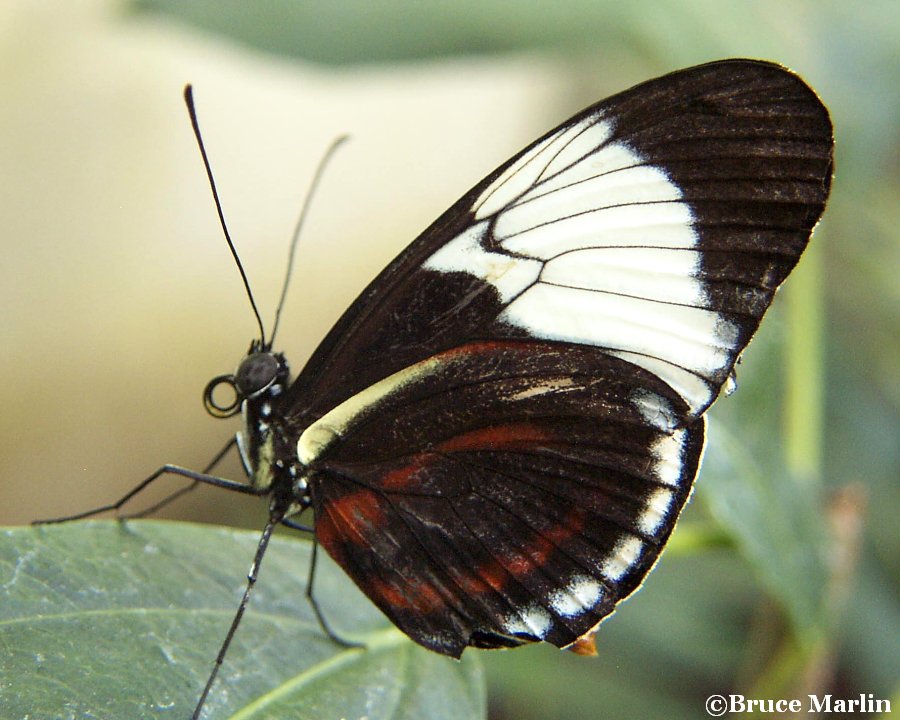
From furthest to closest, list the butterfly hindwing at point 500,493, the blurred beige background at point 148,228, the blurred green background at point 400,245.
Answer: the blurred beige background at point 148,228 → the blurred green background at point 400,245 → the butterfly hindwing at point 500,493

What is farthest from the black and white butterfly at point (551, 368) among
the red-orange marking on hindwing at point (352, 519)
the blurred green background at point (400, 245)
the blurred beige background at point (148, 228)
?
the blurred beige background at point (148, 228)

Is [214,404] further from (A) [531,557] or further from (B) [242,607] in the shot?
(A) [531,557]

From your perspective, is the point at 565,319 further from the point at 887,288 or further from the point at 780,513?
the point at 887,288

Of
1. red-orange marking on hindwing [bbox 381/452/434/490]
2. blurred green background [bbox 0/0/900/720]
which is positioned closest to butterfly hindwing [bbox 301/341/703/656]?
red-orange marking on hindwing [bbox 381/452/434/490]

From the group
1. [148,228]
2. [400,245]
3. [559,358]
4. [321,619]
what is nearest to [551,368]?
[559,358]

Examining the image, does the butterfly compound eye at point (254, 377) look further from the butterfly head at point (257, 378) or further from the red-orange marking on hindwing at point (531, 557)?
the red-orange marking on hindwing at point (531, 557)

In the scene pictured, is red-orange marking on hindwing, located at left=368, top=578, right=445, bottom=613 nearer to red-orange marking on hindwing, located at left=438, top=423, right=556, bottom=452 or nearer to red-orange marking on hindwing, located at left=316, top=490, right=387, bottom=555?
red-orange marking on hindwing, located at left=316, top=490, right=387, bottom=555

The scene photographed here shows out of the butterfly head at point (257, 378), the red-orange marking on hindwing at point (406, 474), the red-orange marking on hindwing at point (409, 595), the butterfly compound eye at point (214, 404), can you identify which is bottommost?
the red-orange marking on hindwing at point (409, 595)

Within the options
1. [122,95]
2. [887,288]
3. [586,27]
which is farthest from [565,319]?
[122,95]
